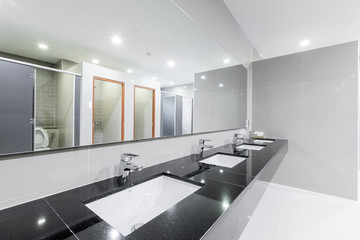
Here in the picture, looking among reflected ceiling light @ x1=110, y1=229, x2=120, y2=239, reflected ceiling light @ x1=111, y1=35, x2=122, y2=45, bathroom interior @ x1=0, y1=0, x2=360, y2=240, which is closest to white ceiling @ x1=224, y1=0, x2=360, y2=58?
bathroom interior @ x1=0, y1=0, x2=360, y2=240

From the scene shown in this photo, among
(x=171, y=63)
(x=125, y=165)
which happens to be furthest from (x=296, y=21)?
(x=125, y=165)

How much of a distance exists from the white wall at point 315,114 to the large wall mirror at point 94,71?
1899 mm

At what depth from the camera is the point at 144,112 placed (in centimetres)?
108

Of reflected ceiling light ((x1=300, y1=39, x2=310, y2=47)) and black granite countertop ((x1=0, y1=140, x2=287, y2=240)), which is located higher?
reflected ceiling light ((x1=300, y1=39, x2=310, y2=47))

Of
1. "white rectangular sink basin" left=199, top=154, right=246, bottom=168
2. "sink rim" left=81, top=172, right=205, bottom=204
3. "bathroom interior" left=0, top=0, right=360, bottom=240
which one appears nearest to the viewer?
"bathroom interior" left=0, top=0, right=360, bottom=240

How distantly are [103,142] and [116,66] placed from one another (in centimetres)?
43

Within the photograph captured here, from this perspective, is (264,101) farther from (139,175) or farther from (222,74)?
(139,175)

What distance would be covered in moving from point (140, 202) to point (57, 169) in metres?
0.44

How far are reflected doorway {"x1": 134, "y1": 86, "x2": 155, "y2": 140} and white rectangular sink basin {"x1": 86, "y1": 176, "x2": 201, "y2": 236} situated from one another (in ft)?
1.00

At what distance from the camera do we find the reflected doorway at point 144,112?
3.38ft

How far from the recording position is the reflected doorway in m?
1.03

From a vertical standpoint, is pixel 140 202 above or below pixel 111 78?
below

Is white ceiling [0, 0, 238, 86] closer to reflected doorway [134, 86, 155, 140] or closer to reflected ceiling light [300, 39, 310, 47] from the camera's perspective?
reflected doorway [134, 86, 155, 140]

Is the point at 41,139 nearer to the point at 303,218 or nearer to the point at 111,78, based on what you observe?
the point at 111,78
